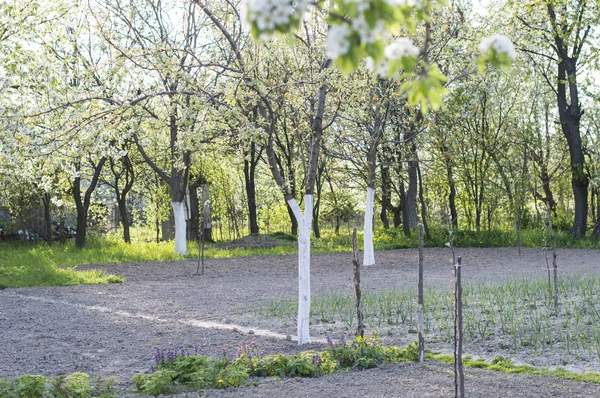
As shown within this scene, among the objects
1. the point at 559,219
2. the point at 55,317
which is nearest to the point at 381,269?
the point at 55,317

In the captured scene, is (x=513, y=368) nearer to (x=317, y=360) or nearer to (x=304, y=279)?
(x=317, y=360)

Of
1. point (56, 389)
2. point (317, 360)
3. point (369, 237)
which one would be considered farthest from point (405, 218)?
point (56, 389)

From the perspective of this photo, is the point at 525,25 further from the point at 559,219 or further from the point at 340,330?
the point at 340,330

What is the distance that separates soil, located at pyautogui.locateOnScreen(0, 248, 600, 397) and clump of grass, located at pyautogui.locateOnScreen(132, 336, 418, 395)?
18 centimetres

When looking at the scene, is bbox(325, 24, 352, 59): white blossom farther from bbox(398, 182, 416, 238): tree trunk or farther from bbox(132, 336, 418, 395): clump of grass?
bbox(398, 182, 416, 238): tree trunk

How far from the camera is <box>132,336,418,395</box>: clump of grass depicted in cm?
505

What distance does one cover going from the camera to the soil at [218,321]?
4969 millimetres

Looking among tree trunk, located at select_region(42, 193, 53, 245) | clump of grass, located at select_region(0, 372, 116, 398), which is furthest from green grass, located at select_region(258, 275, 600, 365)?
tree trunk, located at select_region(42, 193, 53, 245)

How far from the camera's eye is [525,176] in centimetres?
1881

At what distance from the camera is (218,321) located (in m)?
8.80

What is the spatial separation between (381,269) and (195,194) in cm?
1353

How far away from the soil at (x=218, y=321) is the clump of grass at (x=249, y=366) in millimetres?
181

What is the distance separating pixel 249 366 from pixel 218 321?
10.8 feet

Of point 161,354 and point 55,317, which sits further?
point 55,317
